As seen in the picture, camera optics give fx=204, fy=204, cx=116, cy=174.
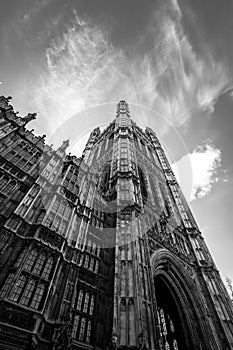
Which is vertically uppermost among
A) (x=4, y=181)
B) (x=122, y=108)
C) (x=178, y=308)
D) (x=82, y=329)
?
(x=122, y=108)

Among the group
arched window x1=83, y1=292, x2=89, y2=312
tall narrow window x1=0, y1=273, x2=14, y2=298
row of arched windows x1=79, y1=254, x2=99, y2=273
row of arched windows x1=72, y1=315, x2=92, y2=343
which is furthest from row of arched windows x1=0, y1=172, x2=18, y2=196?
row of arched windows x1=72, y1=315, x2=92, y2=343

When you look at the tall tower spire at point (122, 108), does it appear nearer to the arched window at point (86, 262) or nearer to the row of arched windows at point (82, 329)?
the arched window at point (86, 262)

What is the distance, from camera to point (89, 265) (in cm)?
1309

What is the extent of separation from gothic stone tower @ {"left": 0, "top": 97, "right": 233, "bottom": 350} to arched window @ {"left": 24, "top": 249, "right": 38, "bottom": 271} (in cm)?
6

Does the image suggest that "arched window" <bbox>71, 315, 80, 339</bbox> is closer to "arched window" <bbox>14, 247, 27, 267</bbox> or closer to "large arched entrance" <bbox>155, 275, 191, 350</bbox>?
"arched window" <bbox>14, 247, 27, 267</bbox>

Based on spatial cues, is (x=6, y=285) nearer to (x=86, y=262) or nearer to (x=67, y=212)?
(x=86, y=262)

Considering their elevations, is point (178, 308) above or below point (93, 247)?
below

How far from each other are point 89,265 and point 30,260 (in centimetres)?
407

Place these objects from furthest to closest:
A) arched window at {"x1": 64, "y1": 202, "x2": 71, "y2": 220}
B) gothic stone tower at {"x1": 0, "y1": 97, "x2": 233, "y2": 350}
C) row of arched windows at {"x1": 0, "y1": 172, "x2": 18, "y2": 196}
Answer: arched window at {"x1": 64, "y1": 202, "x2": 71, "y2": 220}
row of arched windows at {"x1": 0, "y1": 172, "x2": 18, "y2": 196}
gothic stone tower at {"x1": 0, "y1": 97, "x2": 233, "y2": 350}

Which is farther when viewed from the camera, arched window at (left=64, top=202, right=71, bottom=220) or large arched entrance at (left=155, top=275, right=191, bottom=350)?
large arched entrance at (left=155, top=275, right=191, bottom=350)

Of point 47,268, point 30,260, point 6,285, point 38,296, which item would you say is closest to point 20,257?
point 30,260

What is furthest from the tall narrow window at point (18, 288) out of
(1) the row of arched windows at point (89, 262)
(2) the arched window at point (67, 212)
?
(2) the arched window at point (67, 212)

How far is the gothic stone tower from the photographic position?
9320 millimetres

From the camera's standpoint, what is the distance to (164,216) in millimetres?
22562
